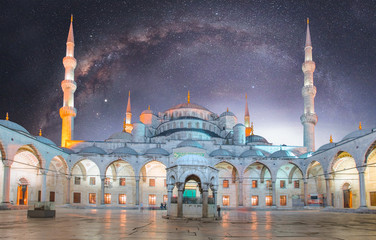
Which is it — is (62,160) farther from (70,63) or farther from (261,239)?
(261,239)

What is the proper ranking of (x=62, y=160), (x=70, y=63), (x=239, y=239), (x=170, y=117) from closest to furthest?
(x=239, y=239), (x=62, y=160), (x=70, y=63), (x=170, y=117)

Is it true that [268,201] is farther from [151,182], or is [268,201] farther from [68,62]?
[68,62]

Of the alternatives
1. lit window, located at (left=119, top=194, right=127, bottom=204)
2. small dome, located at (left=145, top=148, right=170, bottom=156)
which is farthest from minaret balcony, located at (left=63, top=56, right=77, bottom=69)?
lit window, located at (left=119, top=194, right=127, bottom=204)

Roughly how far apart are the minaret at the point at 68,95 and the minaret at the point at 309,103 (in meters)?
27.0

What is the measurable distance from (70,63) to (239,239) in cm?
3648

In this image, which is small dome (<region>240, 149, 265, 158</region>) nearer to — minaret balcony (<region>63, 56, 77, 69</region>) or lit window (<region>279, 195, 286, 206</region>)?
lit window (<region>279, 195, 286, 206</region>)

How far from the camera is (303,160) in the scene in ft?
121

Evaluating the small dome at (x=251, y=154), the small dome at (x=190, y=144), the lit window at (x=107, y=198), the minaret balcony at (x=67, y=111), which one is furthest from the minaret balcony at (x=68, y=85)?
the small dome at (x=251, y=154)

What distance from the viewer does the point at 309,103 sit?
1608 inches

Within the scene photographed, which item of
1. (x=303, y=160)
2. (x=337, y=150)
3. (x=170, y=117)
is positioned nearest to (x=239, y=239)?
(x=337, y=150)

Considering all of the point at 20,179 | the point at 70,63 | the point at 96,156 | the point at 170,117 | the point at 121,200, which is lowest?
the point at 121,200

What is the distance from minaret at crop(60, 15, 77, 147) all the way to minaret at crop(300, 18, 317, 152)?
88.5 feet

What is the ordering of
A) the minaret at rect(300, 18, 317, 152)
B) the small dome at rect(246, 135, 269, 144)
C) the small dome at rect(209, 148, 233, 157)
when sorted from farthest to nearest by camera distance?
1. the small dome at rect(246, 135, 269, 144)
2. the minaret at rect(300, 18, 317, 152)
3. the small dome at rect(209, 148, 233, 157)

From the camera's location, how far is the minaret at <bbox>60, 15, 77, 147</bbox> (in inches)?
1522
